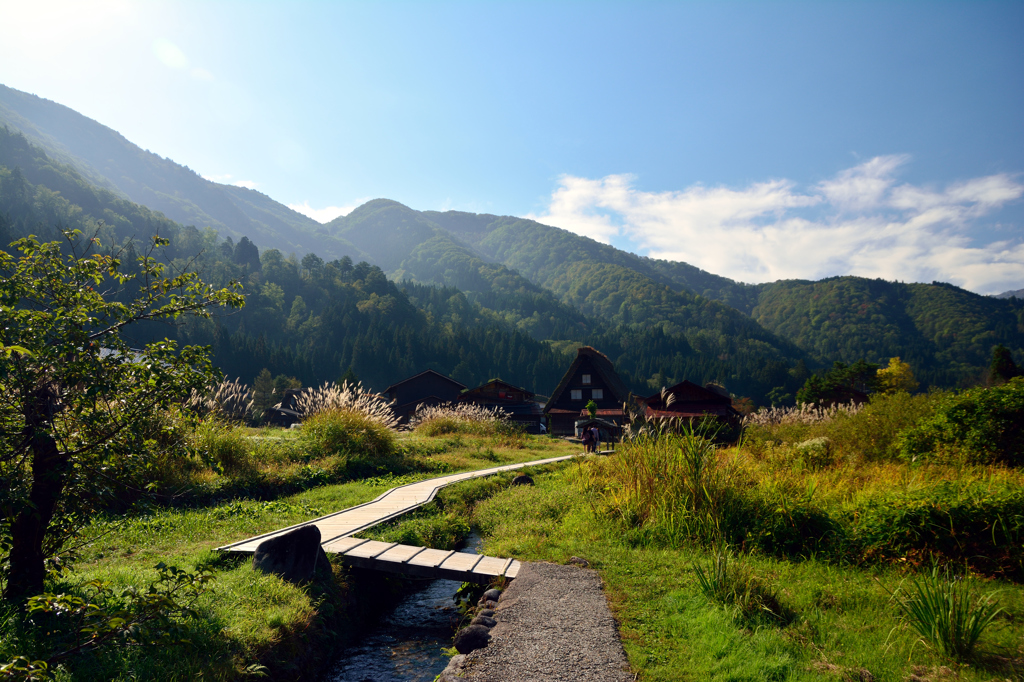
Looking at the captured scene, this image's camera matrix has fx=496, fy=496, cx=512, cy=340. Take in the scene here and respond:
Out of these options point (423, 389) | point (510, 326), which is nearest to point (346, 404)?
point (423, 389)

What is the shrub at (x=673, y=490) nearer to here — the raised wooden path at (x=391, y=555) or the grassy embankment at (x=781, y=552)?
the grassy embankment at (x=781, y=552)

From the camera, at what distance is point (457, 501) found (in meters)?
10.4

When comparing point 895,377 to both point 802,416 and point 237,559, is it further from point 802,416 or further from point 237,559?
point 237,559

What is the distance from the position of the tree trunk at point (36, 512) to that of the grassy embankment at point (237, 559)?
27 centimetres

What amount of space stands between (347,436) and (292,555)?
8.41m

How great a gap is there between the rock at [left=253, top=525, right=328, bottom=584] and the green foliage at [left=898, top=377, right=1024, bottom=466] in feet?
36.4

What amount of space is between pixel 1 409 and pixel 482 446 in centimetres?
1595

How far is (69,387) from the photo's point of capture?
4012mm

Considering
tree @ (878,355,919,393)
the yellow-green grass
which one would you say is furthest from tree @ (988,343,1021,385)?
the yellow-green grass

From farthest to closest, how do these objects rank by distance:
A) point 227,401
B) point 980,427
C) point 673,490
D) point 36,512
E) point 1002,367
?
1. point 1002,367
2. point 227,401
3. point 980,427
4. point 673,490
5. point 36,512

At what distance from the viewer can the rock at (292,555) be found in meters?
5.57

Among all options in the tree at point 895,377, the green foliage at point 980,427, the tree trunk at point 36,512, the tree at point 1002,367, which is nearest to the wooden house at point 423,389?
the tree at point 1002,367

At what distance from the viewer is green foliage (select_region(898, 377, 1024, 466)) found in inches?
366

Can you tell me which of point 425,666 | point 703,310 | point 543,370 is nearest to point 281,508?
point 425,666
